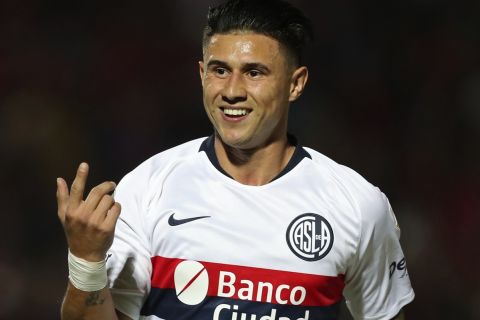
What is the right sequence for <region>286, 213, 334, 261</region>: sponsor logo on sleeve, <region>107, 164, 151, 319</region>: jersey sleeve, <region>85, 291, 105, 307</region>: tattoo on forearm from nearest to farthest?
1. <region>85, 291, 105, 307</region>: tattoo on forearm
2. <region>107, 164, 151, 319</region>: jersey sleeve
3. <region>286, 213, 334, 261</region>: sponsor logo on sleeve

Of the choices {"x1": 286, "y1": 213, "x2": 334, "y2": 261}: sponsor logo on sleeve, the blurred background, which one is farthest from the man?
the blurred background

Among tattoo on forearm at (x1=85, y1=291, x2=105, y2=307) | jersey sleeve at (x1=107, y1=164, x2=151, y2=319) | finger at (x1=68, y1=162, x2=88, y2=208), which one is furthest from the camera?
jersey sleeve at (x1=107, y1=164, x2=151, y2=319)

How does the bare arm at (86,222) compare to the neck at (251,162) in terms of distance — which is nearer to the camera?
the bare arm at (86,222)

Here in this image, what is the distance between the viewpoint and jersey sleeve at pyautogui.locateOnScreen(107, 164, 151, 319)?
3.30 m

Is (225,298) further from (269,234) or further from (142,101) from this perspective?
(142,101)

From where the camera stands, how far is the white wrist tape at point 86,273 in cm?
301

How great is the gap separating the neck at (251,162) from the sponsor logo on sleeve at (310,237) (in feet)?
0.80

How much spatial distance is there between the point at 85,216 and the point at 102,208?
6 cm

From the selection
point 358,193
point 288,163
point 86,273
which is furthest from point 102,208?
point 358,193

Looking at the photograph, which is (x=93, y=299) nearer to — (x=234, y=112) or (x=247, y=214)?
(x=247, y=214)

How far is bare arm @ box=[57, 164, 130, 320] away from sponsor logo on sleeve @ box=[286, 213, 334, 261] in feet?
2.45

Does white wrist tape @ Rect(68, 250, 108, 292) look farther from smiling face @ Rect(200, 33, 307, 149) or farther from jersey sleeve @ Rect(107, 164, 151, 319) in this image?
smiling face @ Rect(200, 33, 307, 149)

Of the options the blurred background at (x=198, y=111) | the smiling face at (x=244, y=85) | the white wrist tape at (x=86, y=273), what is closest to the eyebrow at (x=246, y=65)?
the smiling face at (x=244, y=85)

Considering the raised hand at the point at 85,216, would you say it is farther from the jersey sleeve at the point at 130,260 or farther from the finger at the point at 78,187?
the jersey sleeve at the point at 130,260
